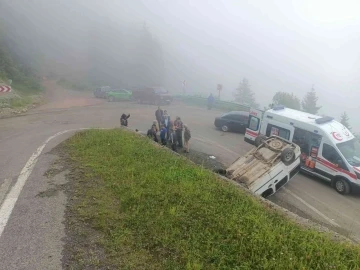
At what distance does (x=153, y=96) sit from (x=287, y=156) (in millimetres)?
22393

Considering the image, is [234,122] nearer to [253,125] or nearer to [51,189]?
[253,125]

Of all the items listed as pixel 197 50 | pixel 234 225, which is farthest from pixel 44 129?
pixel 197 50

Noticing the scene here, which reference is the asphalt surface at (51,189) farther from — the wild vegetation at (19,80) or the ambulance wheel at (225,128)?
the wild vegetation at (19,80)

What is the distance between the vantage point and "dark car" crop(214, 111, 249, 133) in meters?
20.0

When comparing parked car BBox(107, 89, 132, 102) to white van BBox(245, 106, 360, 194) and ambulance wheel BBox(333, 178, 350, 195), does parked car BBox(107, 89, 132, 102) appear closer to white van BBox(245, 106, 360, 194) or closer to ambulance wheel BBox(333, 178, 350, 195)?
white van BBox(245, 106, 360, 194)

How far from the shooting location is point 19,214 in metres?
6.48

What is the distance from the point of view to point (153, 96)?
31.4 metres

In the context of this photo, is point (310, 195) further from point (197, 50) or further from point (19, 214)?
point (197, 50)

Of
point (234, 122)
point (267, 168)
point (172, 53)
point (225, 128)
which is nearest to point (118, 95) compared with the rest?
point (225, 128)

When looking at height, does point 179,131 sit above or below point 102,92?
above

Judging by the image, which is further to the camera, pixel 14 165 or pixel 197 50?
pixel 197 50

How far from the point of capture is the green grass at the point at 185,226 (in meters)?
5.05

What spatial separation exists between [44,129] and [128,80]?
3432cm

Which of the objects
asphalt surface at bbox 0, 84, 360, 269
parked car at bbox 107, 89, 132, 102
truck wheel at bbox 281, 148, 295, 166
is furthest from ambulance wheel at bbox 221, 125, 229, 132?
parked car at bbox 107, 89, 132, 102
